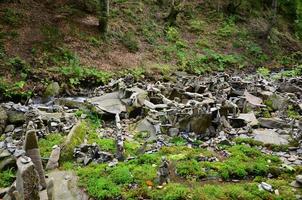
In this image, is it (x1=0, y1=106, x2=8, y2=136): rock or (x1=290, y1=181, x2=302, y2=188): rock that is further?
(x1=0, y1=106, x2=8, y2=136): rock

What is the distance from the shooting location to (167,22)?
126 ft

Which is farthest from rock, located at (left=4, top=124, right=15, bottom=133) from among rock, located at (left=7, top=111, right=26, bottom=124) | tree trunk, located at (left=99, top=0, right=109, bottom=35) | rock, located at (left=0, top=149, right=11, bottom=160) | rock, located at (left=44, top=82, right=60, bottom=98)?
tree trunk, located at (left=99, top=0, right=109, bottom=35)

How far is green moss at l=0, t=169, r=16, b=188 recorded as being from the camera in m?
12.2

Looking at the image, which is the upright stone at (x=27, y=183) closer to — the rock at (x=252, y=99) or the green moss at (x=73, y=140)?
the green moss at (x=73, y=140)

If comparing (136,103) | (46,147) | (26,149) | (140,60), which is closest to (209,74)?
(140,60)

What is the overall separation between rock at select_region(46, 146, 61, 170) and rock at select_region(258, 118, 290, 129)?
9.83 m

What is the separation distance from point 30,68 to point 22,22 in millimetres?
5859

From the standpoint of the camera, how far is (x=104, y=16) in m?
31.4

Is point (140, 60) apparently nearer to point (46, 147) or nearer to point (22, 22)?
point (22, 22)

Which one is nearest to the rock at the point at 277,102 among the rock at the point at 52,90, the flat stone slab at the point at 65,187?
the flat stone slab at the point at 65,187

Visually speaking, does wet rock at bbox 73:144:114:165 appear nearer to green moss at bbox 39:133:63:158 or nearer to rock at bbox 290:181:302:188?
green moss at bbox 39:133:63:158

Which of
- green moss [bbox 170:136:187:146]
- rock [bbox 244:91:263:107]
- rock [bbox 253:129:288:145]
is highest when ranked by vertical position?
rock [bbox 244:91:263:107]

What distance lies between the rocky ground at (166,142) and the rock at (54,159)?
4cm

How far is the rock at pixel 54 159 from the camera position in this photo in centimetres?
1327
